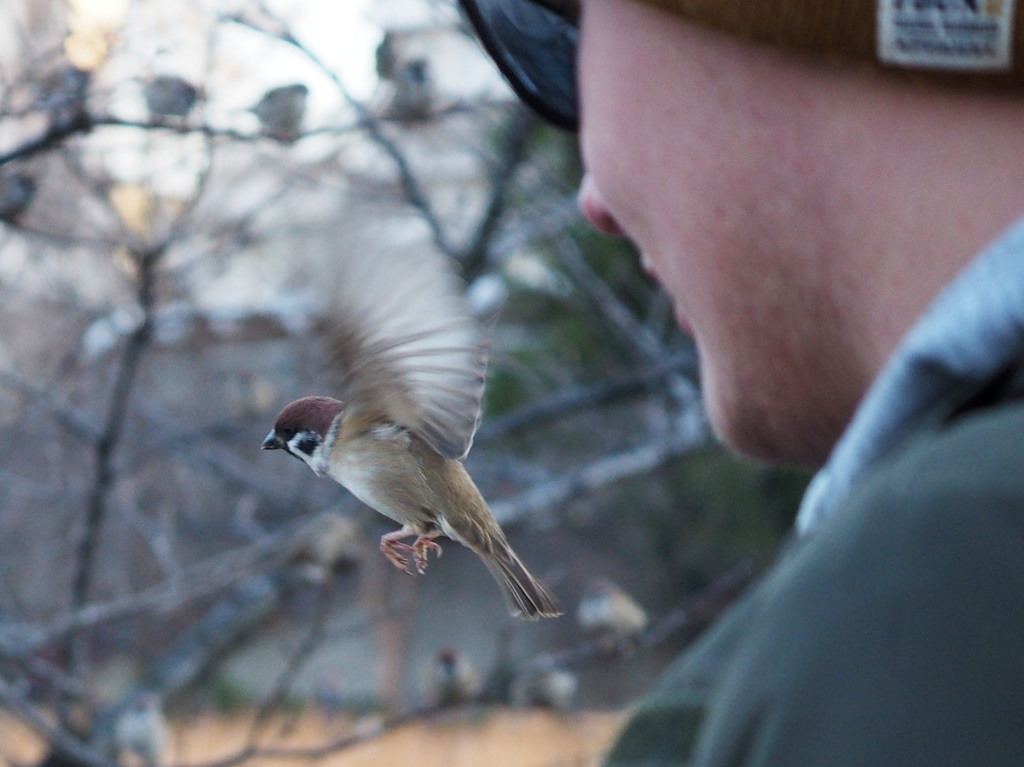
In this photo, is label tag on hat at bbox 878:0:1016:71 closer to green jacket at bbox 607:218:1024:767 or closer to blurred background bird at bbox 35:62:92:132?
green jacket at bbox 607:218:1024:767

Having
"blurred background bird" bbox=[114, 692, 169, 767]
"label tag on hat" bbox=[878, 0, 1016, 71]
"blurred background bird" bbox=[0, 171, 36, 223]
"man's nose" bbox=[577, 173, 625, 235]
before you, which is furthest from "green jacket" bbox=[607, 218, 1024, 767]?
"blurred background bird" bbox=[114, 692, 169, 767]

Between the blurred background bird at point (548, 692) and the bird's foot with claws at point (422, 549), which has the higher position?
the bird's foot with claws at point (422, 549)

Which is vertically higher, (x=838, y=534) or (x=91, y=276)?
(x=838, y=534)

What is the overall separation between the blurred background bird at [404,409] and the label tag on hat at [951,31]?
0.26 meters

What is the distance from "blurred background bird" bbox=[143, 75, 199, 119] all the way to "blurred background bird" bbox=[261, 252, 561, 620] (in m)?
1.92

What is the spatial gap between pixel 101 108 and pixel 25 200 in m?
0.26

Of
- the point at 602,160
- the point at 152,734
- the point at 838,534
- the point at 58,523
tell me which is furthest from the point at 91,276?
the point at 838,534

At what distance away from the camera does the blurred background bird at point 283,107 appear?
8.41 feet

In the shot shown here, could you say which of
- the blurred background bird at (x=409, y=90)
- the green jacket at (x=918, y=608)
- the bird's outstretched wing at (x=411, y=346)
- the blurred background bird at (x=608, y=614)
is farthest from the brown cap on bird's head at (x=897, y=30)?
the blurred background bird at (x=608, y=614)

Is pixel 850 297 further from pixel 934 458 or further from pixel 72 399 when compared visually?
pixel 72 399

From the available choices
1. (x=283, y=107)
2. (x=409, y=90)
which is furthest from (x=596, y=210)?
(x=409, y=90)

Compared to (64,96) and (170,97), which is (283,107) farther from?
(64,96)

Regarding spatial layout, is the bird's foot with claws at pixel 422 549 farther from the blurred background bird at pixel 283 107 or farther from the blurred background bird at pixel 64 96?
the blurred background bird at pixel 283 107

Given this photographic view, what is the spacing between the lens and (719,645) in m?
0.57
